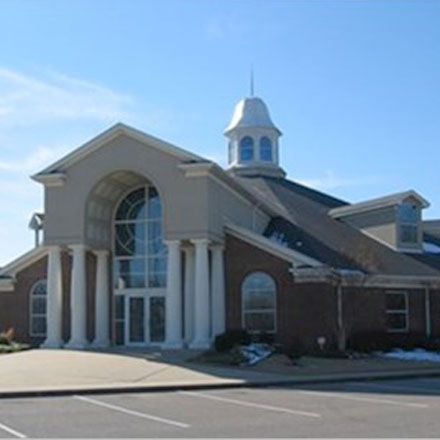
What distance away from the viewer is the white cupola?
4359 cm

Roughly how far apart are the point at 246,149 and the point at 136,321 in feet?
47.1

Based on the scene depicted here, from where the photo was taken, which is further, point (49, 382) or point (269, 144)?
point (269, 144)

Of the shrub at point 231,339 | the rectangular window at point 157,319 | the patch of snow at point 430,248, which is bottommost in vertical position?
the shrub at point 231,339

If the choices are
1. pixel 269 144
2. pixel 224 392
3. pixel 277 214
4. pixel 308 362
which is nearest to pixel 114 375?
pixel 224 392

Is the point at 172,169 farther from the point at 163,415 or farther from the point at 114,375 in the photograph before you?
the point at 163,415

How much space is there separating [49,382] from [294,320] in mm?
11439

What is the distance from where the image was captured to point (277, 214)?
35.5 meters

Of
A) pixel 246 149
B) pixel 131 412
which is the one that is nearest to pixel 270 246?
pixel 246 149

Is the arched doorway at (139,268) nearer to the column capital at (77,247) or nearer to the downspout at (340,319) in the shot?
the column capital at (77,247)

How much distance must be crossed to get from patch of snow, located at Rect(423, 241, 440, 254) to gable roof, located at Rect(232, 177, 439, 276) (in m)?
2.42

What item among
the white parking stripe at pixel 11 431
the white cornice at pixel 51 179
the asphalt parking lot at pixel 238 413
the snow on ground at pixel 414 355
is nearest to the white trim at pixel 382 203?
the snow on ground at pixel 414 355

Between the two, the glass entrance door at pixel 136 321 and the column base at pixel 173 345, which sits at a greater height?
the glass entrance door at pixel 136 321

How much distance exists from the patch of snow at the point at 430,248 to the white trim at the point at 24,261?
1599 centimetres

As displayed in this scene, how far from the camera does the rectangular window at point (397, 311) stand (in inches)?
1251
